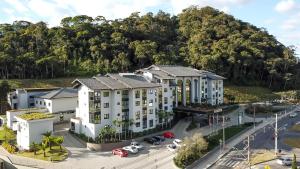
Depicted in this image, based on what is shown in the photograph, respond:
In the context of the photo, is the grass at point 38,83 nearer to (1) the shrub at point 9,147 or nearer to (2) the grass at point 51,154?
(1) the shrub at point 9,147

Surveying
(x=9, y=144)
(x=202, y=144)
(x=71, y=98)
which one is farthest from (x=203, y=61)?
(x=9, y=144)

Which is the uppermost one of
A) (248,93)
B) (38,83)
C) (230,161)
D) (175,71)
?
(175,71)

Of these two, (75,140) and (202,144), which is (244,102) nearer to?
(202,144)

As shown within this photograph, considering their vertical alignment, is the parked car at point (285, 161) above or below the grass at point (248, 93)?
below

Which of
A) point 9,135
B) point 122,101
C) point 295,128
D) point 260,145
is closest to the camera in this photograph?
point 260,145

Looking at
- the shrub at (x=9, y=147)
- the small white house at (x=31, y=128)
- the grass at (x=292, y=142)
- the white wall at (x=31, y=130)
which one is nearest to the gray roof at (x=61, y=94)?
the small white house at (x=31, y=128)

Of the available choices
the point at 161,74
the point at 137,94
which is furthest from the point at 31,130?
the point at 161,74

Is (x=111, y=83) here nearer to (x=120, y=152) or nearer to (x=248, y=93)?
(x=120, y=152)
